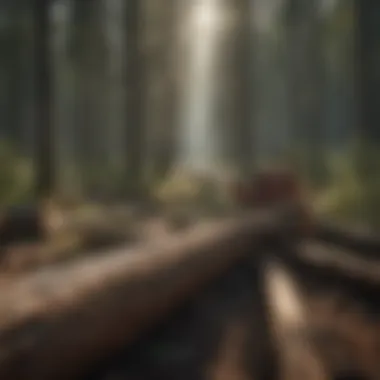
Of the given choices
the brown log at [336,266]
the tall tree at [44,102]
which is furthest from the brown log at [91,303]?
the tall tree at [44,102]

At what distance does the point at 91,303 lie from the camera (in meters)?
1.12

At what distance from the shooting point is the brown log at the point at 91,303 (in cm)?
92

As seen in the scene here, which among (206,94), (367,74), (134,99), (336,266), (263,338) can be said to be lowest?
(263,338)

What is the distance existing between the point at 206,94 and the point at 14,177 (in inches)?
49.4

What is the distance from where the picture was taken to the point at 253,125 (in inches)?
135

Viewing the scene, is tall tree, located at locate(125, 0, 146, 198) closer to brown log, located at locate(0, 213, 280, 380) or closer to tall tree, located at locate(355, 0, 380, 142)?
tall tree, located at locate(355, 0, 380, 142)

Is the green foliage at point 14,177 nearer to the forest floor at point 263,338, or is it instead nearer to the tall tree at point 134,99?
the tall tree at point 134,99

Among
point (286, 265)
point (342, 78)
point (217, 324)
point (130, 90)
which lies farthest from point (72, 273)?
point (130, 90)

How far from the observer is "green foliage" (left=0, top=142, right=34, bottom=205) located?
280 centimetres

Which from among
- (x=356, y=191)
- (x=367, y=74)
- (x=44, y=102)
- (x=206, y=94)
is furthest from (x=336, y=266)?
(x=44, y=102)

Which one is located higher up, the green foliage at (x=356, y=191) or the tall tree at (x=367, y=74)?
the tall tree at (x=367, y=74)

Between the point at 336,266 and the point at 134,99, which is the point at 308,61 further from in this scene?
the point at 336,266

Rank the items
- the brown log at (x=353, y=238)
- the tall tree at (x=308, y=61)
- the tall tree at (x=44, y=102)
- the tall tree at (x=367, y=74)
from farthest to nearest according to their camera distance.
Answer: the tall tree at (x=44, y=102)
the tall tree at (x=308, y=61)
the tall tree at (x=367, y=74)
the brown log at (x=353, y=238)

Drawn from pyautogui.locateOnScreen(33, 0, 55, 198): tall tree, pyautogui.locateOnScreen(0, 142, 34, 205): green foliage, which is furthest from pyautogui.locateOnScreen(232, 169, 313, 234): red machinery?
pyautogui.locateOnScreen(33, 0, 55, 198): tall tree
